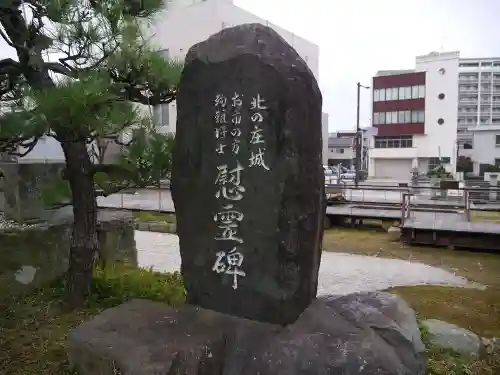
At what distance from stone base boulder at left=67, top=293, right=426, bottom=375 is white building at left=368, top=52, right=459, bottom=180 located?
34.1 m

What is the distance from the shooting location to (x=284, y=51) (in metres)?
2.83

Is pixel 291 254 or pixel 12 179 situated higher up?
pixel 12 179

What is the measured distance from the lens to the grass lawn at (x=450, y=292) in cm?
336

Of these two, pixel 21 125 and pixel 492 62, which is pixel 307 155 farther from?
pixel 492 62

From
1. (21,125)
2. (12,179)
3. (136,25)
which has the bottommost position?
(12,179)

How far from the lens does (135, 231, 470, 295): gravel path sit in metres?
6.08

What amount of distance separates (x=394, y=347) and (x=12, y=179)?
4.60 meters

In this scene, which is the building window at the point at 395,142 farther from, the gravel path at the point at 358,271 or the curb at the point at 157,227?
Answer: the gravel path at the point at 358,271

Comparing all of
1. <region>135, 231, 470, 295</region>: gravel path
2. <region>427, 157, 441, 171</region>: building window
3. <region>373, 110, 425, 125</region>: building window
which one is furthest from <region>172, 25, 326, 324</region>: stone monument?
<region>373, 110, 425, 125</region>: building window

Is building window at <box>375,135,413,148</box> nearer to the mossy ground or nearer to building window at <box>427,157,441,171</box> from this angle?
building window at <box>427,157,441,171</box>

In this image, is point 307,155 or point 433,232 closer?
point 307,155

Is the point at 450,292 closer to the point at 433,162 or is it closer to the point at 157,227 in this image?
the point at 157,227

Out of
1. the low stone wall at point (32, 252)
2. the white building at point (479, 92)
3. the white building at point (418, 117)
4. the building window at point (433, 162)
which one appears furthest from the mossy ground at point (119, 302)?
the white building at point (479, 92)

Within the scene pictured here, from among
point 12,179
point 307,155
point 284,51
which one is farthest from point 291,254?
point 12,179
